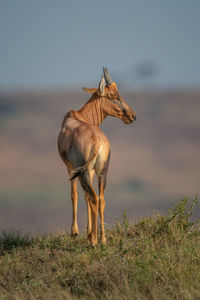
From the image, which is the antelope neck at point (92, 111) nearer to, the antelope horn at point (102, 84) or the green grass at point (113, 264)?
the antelope horn at point (102, 84)

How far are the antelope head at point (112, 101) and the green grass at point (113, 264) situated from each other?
260 centimetres

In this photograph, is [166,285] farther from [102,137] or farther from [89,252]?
[102,137]

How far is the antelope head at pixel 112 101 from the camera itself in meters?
11.7

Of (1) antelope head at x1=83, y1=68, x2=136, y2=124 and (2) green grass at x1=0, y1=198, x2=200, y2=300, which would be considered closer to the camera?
(2) green grass at x1=0, y1=198, x2=200, y2=300

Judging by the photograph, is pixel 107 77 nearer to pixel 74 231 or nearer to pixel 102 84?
pixel 102 84

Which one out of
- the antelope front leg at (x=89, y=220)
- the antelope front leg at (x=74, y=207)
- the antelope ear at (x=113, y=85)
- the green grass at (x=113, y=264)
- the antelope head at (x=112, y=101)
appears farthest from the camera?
the antelope ear at (x=113, y=85)

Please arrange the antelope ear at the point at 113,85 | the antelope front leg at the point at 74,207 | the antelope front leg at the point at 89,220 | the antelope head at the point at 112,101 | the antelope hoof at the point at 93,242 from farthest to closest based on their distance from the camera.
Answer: the antelope ear at the point at 113,85 < the antelope head at the point at 112,101 < the antelope front leg at the point at 74,207 < the antelope front leg at the point at 89,220 < the antelope hoof at the point at 93,242

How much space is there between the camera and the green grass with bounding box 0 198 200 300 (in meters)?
8.01

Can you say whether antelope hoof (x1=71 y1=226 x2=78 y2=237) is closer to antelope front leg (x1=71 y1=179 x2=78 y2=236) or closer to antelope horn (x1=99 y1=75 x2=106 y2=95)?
antelope front leg (x1=71 y1=179 x2=78 y2=236)

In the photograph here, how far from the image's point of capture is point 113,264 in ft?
Result: 29.3

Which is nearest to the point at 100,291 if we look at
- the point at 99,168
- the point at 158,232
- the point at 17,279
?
the point at 17,279

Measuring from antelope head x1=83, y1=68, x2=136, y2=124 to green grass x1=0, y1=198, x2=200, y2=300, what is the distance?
2601mm

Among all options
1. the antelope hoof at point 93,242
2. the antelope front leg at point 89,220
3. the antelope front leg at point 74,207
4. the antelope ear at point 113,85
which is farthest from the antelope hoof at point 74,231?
the antelope ear at point 113,85

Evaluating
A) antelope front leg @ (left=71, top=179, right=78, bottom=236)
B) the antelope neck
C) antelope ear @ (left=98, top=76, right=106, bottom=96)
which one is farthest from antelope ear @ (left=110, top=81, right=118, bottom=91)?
antelope front leg @ (left=71, top=179, right=78, bottom=236)
